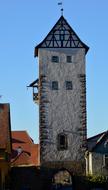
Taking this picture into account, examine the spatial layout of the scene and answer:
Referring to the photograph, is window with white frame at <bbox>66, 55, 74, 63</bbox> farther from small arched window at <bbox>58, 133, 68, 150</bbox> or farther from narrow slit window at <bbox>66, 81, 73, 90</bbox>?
small arched window at <bbox>58, 133, 68, 150</bbox>

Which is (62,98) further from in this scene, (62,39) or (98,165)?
(98,165)

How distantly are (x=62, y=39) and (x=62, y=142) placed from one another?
8831 mm

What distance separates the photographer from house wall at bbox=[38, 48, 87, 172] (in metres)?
54.2

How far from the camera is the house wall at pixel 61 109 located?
5416 cm

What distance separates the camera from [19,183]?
177ft

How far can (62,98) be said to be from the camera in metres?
54.7

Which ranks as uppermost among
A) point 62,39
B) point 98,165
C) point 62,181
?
point 62,39

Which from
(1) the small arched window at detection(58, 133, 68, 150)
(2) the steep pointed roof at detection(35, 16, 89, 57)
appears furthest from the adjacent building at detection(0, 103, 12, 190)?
(2) the steep pointed roof at detection(35, 16, 89, 57)

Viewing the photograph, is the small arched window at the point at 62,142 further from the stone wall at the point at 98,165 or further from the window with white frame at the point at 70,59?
the window with white frame at the point at 70,59

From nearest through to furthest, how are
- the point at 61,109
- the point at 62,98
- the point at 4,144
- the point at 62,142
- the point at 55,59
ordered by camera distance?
the point at 4,144 → the point at 61,109 → the point at 62,142 → the point at 62,98 → the point at 55,59

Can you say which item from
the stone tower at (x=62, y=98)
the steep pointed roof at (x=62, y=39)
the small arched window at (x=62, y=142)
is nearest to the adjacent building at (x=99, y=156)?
the stone tower at (x=62, y=98)

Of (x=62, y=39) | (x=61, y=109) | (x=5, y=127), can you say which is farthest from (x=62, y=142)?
(x=62, y=39)

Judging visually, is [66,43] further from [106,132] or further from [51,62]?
[106,132]

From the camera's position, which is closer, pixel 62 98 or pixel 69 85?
pixel 62 98
